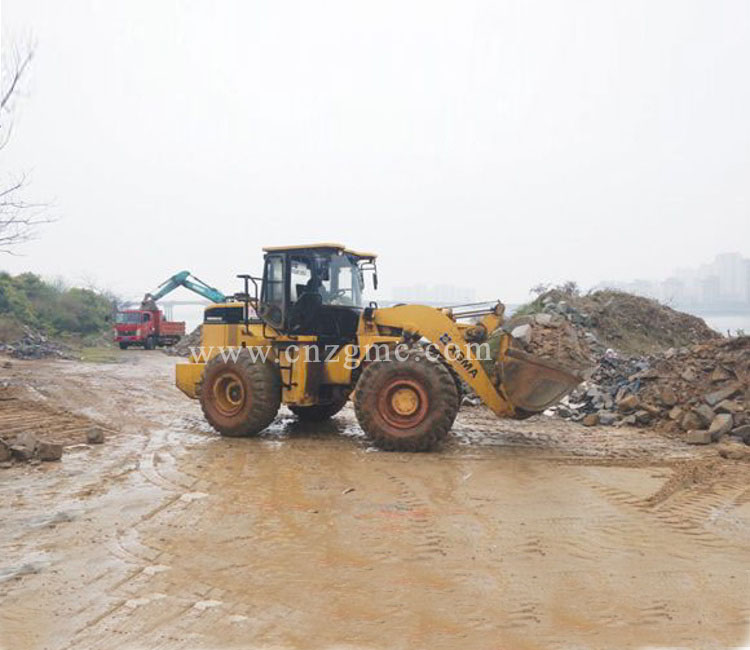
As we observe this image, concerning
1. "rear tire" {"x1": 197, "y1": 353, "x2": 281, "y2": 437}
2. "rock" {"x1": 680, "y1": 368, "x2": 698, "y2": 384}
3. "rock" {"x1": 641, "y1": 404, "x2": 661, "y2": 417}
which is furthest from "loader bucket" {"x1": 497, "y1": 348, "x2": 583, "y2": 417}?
"rear tire" {"x1": 197, "y1": 353, "x2": 281, "y2": 437}

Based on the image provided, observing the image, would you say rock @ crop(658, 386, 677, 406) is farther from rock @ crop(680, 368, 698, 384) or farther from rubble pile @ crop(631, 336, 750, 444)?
rock @ crop(680, 368, 698, 384)

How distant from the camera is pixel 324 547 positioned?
15.0ft

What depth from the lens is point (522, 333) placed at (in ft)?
25.5

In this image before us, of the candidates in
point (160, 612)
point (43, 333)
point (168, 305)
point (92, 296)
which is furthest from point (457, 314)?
point (92, 296)

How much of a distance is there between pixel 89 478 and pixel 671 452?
22.1 feet

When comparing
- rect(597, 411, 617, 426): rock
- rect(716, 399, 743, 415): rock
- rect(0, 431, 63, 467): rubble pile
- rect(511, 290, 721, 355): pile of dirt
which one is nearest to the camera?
rect(0, 431, 63, 467): rubble pile

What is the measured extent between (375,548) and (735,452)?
4.96 metres

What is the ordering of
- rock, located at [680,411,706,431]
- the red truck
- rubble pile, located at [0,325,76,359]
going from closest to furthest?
rock, located at [680,411,706,431] < rubble pile, located at [0,325,76,359] < the red truck

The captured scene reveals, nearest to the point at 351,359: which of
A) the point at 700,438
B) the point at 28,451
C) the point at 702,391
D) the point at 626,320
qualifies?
the point at 28,451

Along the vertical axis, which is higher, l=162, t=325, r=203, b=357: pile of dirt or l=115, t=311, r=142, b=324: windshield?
l=115, t=311, r=142, b=324: windshield

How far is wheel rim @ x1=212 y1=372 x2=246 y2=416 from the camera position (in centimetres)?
891

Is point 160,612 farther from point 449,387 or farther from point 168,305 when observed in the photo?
point 168,305

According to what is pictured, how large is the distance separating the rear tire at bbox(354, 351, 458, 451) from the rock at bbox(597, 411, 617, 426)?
139 inches

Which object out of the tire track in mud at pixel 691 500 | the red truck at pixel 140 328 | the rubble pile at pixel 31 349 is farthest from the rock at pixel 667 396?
the red truck at pixel 140 328
